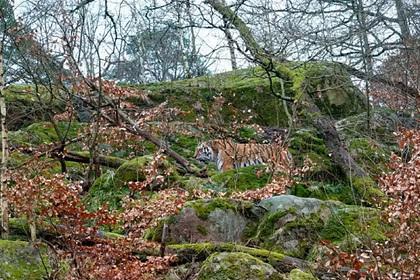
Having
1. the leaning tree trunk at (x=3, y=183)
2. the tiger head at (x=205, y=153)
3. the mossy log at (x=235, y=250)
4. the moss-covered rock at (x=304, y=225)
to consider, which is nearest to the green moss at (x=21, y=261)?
the leaning tree trunk at (x=3, y=183)

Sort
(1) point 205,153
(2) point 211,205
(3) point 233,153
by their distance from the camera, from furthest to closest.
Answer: (1) point 205,153 < (3) point 233,153 < (2) point 211,205

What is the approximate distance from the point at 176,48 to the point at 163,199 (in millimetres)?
16730

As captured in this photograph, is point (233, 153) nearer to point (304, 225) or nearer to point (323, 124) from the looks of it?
point (323, 124)

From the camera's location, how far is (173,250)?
6.19 meters

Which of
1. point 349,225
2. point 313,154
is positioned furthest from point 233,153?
point 349,225

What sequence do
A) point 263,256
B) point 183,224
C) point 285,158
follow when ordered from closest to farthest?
point 263,256
point 183,224
point 285,158

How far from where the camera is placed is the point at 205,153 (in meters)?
13.1

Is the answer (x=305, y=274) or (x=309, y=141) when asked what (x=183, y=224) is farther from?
(x=309, y=141)

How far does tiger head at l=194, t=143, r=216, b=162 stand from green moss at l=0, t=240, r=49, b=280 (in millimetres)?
7726

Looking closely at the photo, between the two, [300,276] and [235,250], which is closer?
[300,276]

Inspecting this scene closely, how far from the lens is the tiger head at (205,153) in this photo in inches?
512

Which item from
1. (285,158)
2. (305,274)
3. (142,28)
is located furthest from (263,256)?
(142,28)

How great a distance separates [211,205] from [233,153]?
4.72m

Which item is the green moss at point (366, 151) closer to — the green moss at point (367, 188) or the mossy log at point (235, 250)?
the green moss at point (367, 188)
